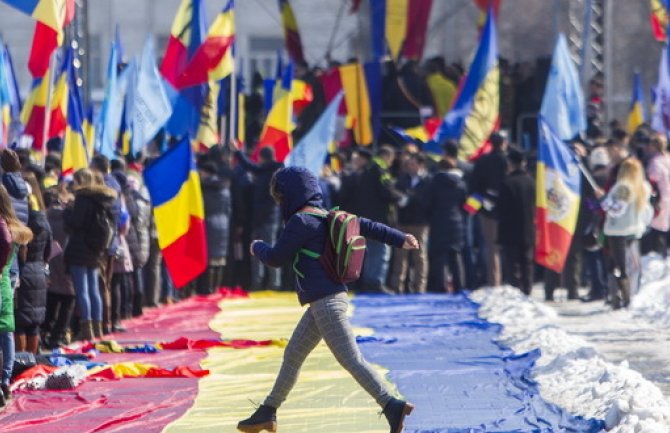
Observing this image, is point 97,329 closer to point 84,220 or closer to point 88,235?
point 88,235

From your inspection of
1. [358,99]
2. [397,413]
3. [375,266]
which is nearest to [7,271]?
[397,413]

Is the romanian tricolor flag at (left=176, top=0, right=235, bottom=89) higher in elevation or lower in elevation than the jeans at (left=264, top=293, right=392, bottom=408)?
higher

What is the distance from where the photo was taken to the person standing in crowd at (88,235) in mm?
15477

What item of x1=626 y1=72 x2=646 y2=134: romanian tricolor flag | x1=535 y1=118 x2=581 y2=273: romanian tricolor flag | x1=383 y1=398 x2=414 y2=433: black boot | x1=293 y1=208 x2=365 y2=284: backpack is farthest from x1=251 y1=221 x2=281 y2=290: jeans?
x1=383 y1=398 x2=414 y2=433: black boot

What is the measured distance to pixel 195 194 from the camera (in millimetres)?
17547

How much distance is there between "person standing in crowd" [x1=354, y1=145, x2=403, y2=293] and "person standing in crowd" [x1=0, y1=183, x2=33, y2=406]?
10500 mm

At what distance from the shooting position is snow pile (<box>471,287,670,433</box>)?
32.0ft

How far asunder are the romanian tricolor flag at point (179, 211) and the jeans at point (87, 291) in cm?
92

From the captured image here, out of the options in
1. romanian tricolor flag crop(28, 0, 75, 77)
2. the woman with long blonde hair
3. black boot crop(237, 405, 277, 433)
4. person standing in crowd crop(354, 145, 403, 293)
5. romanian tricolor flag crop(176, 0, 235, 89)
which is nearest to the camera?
black boot crop(237, 405, 277, 433)

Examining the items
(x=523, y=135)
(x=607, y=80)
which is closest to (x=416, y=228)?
(x=607, y=80)

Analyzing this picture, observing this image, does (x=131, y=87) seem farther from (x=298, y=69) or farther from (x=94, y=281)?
(x=298, y=69)

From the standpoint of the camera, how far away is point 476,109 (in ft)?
80.1

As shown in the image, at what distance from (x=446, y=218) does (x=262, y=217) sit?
2432mm

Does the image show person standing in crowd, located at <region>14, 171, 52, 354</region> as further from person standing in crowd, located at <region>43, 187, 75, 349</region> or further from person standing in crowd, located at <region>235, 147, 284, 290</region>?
person standing in crowd, located at <region>235, 147, 284, 290</region>
